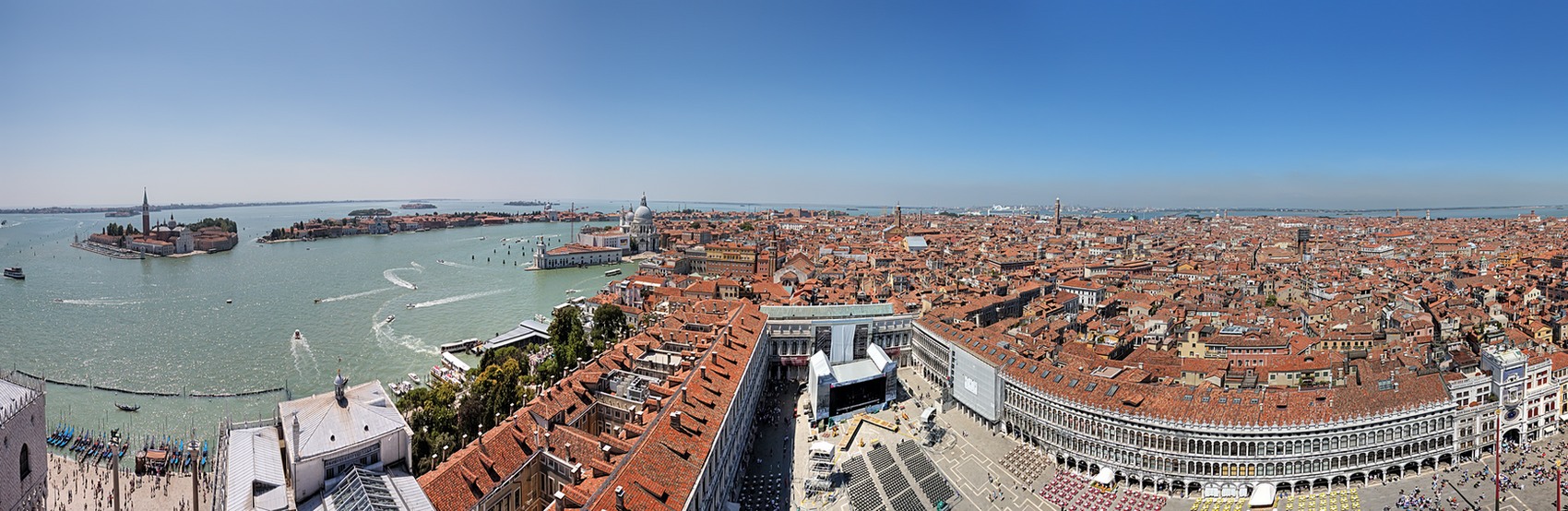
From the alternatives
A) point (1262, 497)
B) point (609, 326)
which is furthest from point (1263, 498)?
point (609, 326)

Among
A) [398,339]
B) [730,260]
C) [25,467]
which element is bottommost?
[398,339]

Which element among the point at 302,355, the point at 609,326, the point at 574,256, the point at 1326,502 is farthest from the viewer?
the point at 574,256

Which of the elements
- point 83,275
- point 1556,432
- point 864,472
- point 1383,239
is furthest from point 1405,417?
point 1383,239

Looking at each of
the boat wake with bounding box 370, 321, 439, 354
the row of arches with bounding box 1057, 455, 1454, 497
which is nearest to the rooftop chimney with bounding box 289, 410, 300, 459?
the row of arches with bounding box 1057, 455, 1454, 497

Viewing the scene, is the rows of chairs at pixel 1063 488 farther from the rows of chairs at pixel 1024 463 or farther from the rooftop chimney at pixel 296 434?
the rooftop chimney at pixel 296 434

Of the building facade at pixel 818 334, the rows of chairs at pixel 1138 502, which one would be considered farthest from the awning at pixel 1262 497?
the building facade at pixel 818 334

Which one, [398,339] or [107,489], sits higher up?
[398,339]

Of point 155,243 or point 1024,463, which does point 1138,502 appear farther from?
point 155,243
